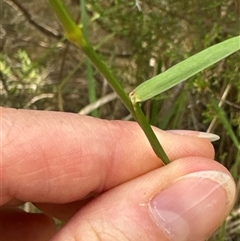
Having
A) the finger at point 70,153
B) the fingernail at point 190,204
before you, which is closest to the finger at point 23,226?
the finger at point 70,153

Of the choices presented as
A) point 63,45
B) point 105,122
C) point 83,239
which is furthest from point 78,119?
point 63,45

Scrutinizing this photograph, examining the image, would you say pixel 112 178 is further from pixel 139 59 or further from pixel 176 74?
pixel 139 59

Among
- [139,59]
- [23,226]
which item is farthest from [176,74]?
[139,59]

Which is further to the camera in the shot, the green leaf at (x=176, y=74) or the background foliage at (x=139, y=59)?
the background foliage at (x=139, y=59)

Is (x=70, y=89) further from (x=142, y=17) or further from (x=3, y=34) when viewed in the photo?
(x=142, y=17)

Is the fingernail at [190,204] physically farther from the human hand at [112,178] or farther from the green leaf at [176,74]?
the green leaf at [176,74]

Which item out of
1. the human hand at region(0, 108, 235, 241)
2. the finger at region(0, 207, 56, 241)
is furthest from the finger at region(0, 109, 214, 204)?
the finger at region(0, 207, 56, 241)

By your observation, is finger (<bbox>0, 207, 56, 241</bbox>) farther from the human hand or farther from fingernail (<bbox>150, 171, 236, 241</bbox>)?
fingernail (<bbox>150, 171, 236, 241</bbox>)
